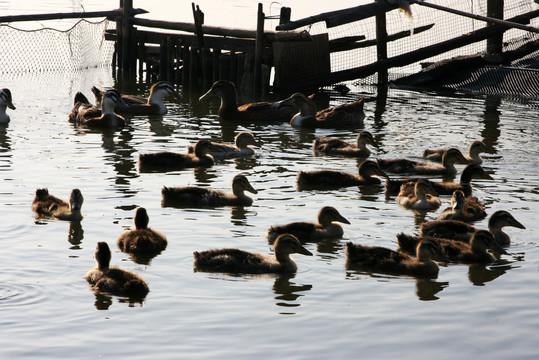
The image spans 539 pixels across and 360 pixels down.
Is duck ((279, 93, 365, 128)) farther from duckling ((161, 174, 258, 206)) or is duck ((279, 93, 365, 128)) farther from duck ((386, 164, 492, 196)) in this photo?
duckling ((161, 174, 258, 206))

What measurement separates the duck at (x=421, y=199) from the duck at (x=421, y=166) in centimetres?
197

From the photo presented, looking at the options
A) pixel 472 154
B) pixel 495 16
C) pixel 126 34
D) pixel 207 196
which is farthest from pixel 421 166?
pixel 126 34

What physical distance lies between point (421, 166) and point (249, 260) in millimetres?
6163

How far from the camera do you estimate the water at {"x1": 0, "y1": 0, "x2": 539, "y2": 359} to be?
7754 millimetres

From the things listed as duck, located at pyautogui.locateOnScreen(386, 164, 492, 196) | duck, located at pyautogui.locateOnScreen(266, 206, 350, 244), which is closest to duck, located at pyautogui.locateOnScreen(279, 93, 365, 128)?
duck, located at pyautogui.locateOnScreen(386, 164, 492, 196)

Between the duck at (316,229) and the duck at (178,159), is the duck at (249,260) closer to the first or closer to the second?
the duck at (316,229)

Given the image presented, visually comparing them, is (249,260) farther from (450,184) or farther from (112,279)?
(450,184)

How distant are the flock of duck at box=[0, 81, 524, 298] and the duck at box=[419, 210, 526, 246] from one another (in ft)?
0.04

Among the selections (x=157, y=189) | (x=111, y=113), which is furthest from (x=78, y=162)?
(x=111, y=113)

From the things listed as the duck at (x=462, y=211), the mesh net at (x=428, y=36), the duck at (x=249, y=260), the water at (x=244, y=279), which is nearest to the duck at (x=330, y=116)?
the water at (x=244, y=279)

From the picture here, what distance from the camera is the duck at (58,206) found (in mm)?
11380

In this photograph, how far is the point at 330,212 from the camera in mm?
10805

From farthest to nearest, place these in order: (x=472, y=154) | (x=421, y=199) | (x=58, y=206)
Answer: (x=472, y=154)
(x=421, y=199)
(x=58, y=206)

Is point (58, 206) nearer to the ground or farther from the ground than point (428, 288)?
farther from the ground
